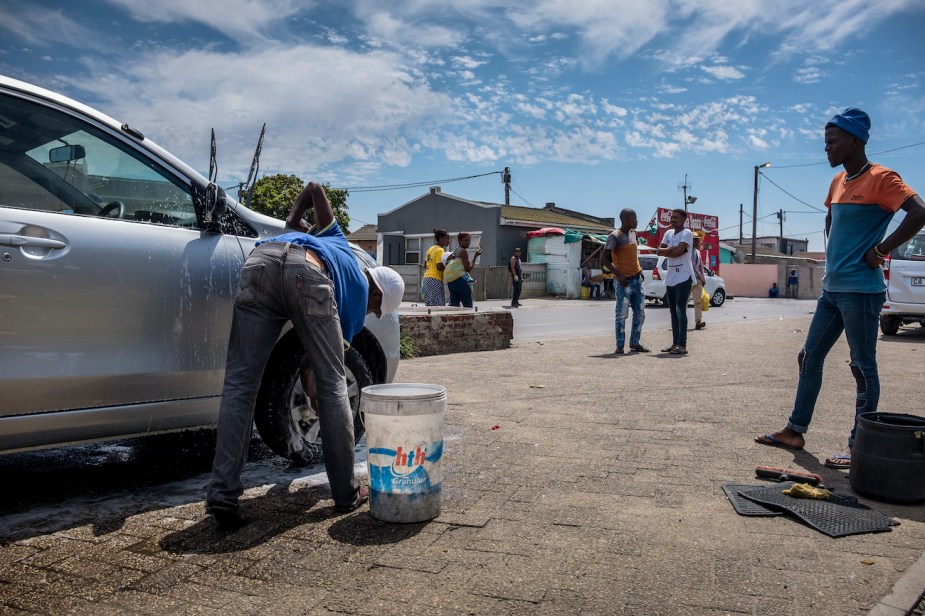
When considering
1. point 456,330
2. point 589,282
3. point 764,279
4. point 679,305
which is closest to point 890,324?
point 679,305

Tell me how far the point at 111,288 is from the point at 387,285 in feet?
4.25

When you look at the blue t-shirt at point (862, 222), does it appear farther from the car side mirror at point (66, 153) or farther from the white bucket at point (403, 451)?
the car side mirror at point (66, 153)

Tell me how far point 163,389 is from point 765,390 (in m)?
5.62

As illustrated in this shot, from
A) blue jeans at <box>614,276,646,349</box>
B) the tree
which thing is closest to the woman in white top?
blue jeans at <box>614,276,646,349</box>

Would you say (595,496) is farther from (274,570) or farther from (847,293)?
(847,293)

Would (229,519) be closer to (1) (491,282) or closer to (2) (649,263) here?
(2) (649,263)

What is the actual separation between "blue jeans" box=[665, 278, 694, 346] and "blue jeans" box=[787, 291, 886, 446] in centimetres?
456

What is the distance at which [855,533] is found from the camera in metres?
3.36

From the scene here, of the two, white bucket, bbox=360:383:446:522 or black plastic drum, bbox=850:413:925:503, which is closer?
white bucket, bbox=360:383:446:522

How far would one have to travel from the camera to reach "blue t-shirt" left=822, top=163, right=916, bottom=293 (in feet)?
14.3

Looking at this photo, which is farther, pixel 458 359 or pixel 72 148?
pixel 458 359

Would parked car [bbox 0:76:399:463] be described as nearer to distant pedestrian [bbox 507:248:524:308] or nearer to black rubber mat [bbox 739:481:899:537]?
black rubber mat [bbox 739:481:899:537]

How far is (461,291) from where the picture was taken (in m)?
12.3

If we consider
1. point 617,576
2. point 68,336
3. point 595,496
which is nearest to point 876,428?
point 595,496
